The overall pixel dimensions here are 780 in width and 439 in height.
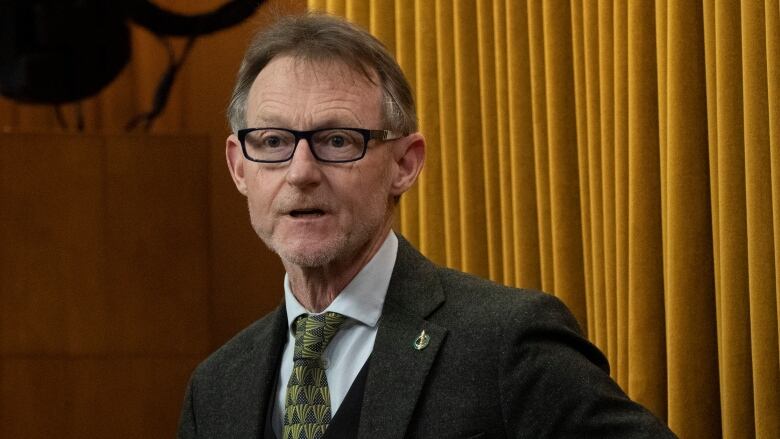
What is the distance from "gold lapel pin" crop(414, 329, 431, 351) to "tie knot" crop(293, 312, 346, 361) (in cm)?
13

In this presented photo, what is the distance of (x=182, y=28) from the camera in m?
4.17

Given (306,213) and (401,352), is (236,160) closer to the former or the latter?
(306,213)

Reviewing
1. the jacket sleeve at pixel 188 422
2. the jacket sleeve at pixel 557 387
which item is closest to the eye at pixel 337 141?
the jacket sleeve at pixel 557 387

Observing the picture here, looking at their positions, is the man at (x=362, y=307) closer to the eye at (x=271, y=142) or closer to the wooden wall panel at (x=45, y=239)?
the eye at (x=271, y=142)

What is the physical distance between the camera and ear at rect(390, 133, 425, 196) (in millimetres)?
1989

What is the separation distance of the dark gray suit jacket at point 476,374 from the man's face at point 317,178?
12cm

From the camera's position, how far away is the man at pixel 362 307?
69.7 inches

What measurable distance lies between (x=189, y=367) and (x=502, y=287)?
2.02 meters

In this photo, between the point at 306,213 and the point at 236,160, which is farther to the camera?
the point at 236,160

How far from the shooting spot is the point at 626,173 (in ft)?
7.46

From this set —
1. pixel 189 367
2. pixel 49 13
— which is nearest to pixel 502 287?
pixel 189 367

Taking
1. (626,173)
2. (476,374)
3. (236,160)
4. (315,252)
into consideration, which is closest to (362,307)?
(315,252)

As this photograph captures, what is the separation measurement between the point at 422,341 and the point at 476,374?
0.10 meters

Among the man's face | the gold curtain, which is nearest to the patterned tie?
the man's face
